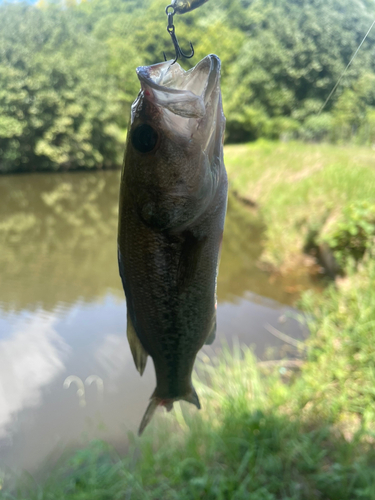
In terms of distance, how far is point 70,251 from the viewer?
33.2ft

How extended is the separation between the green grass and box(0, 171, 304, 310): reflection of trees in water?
0.92 m

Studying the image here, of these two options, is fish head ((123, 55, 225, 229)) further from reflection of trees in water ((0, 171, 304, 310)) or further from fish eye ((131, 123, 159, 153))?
reflection of trees in water ((0, 171, 304, 310))

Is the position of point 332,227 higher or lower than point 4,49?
lower

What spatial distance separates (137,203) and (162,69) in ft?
1.33

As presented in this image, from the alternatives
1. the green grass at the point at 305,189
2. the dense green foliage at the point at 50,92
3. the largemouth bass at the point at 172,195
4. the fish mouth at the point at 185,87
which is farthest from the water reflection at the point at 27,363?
the dense green foliage at the point at 50,92

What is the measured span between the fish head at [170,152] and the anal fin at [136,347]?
1.28 ft

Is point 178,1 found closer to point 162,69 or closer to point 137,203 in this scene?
point 162,69

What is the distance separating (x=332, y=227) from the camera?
22.4ft

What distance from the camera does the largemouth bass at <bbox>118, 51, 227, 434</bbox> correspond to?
3.43ft

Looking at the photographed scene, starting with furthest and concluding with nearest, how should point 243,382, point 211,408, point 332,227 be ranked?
point 332,227
point 243,382
point 211,408

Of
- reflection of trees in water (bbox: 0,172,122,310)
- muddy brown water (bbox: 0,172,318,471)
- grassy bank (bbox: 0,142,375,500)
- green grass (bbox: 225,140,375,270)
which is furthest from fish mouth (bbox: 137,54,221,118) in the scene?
reflection of trees in water (bbox: 0,172,122,310)

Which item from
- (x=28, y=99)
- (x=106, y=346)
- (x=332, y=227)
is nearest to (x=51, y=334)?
(x=106, y=346)

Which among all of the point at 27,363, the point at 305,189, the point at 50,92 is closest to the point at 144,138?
the point at 27,363

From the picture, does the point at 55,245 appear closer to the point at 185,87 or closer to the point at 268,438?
the point at 268,438
